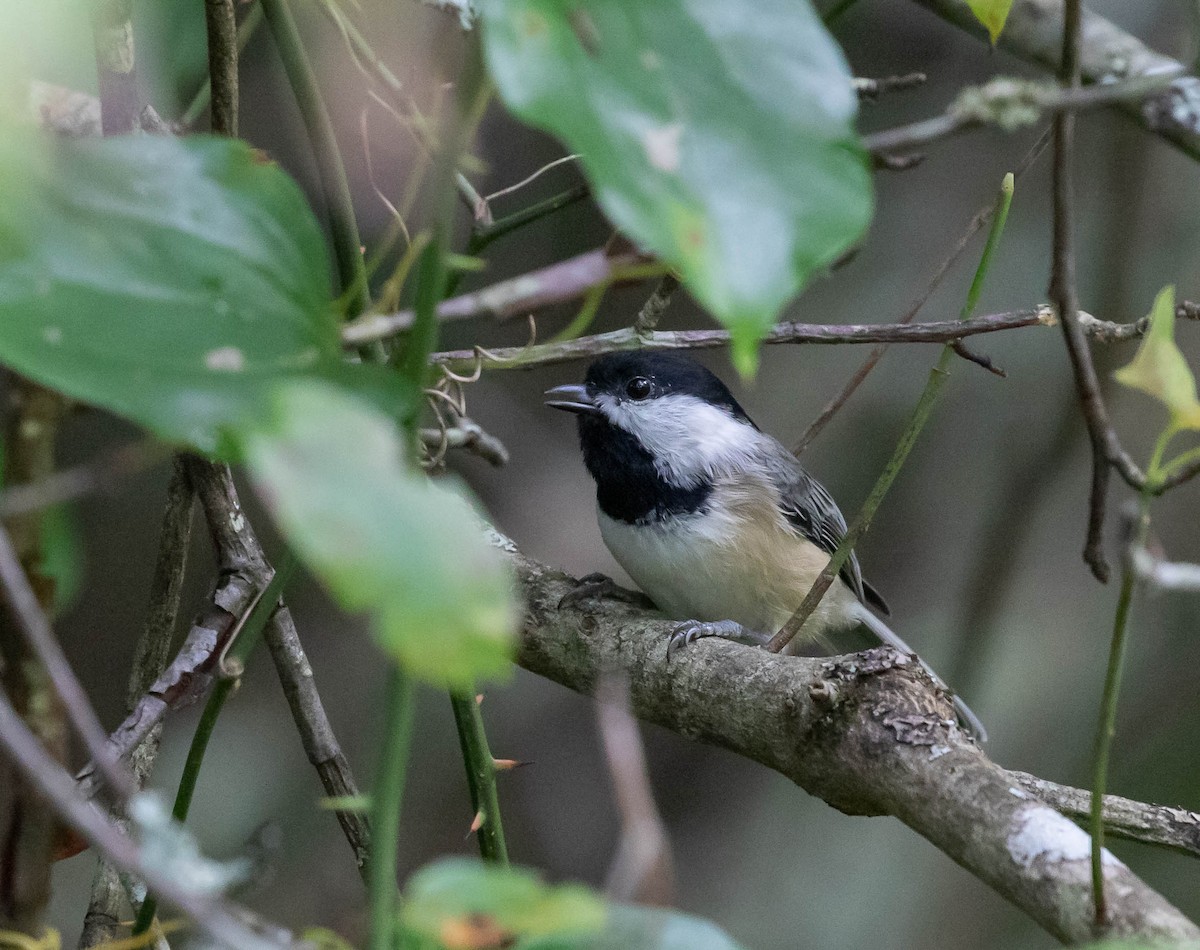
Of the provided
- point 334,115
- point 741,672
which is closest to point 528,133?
point 334,115

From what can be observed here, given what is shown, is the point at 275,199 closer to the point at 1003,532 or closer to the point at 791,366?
the point at 791,366

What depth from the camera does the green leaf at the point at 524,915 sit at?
0.70 m

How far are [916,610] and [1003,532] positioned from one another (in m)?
0.51

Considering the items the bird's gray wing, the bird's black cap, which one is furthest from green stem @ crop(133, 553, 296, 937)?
the bird's gray wing

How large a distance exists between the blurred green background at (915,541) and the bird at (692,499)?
112cm

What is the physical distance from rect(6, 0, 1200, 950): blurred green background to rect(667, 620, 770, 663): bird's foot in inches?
55.0

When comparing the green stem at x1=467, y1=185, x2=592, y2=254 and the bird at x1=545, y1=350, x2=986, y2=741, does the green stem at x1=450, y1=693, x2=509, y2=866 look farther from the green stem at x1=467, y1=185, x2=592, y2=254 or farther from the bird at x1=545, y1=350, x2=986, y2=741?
the bird at x1=545, y1=350, x2=986, y2=741

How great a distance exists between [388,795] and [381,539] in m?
0.31

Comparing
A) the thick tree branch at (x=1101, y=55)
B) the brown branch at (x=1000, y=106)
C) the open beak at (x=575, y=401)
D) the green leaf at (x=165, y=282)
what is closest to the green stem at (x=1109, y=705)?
the brown branch at (x=1000, y=106)

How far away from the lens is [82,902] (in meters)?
3.62

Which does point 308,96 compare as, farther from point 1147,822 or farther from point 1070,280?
point 1147,822

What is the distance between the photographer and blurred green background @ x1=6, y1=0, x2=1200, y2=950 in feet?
14.3

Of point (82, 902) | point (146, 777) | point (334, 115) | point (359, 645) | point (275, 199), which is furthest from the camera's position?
point (359, 645)

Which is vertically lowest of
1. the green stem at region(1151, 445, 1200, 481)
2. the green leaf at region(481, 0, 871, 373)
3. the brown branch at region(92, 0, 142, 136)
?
the green stem at region(1151, 445, 1200, 481)
